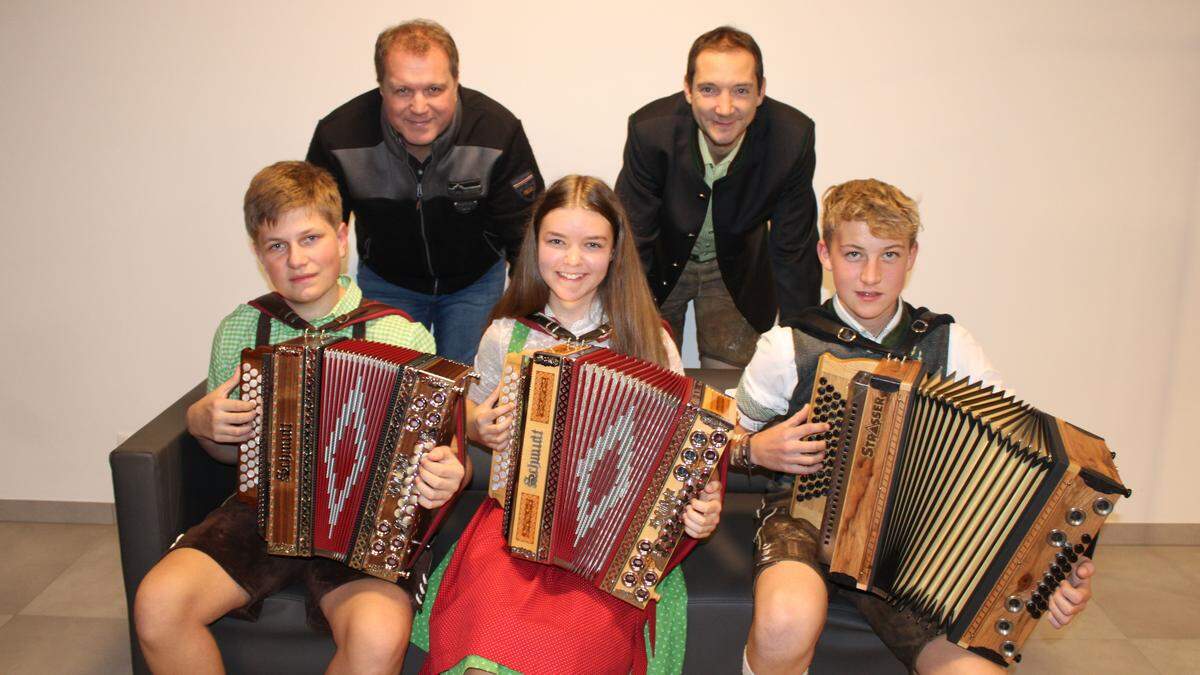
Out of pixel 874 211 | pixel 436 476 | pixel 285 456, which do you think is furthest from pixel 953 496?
pixel 285 456

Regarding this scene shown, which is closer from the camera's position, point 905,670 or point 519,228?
point 905,670

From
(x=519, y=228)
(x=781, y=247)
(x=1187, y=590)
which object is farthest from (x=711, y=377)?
(x=1187, y=590)

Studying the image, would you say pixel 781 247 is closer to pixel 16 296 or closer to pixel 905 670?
pixel 905 670

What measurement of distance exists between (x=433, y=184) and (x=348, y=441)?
1154 mm

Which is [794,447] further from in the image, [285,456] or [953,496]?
[285,456]

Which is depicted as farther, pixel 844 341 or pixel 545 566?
pixel 844 341

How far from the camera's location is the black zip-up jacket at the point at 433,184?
326 centimetres

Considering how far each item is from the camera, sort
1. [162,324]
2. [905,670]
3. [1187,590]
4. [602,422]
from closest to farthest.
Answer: [602,422] → [905,670] → [1187,590] → [162,324]

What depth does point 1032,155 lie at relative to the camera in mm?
3832

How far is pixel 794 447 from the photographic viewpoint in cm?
242

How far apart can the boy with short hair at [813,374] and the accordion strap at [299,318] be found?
3.50 feet

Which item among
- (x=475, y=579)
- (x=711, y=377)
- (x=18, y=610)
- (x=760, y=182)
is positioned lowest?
(x=18, y=610)

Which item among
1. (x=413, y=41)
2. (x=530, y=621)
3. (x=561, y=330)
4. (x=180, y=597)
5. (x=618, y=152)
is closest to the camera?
(x=530, y=621)

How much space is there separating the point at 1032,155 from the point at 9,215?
392 cm
